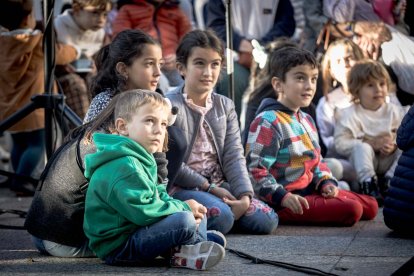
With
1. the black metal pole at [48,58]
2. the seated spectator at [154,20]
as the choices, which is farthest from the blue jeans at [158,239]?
the seated spectator at [154,20]

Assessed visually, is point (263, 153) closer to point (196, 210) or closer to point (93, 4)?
point (196, 210)

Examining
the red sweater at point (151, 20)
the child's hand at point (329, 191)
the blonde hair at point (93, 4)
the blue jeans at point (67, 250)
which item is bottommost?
the child's hand at point (329, 191)

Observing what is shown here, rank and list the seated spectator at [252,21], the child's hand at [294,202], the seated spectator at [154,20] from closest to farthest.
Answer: the child's hand at [294,202] → the seated spectator at [252,21] → the seated spectator at [154,20]

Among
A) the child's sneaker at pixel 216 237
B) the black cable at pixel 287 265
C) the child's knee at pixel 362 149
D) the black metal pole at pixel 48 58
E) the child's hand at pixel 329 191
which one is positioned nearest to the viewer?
the black cable at pixel 287 265

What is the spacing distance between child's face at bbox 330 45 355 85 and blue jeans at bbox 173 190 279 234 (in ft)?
6.18

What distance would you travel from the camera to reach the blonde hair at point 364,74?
20.6 ft

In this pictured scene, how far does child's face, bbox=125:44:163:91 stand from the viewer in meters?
4.76

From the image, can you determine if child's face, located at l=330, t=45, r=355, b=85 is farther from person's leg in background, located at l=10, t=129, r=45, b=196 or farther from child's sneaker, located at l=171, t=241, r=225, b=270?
child's sneaker, located at l=171, t=241, r=225, b=270

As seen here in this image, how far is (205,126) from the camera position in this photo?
5086 millimetres

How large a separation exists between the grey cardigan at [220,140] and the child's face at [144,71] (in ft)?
0.96

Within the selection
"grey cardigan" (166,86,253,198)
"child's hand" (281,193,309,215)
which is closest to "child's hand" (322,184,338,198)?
"child's hand" (281,193,309,215)

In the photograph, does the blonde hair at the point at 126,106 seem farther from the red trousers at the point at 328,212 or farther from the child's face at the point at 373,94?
the child's face at the point at 373,94

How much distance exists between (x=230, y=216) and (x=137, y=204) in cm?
104

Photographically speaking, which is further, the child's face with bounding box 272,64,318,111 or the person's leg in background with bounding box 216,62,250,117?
the person's leg in background with bounding box 216,62,250,117
